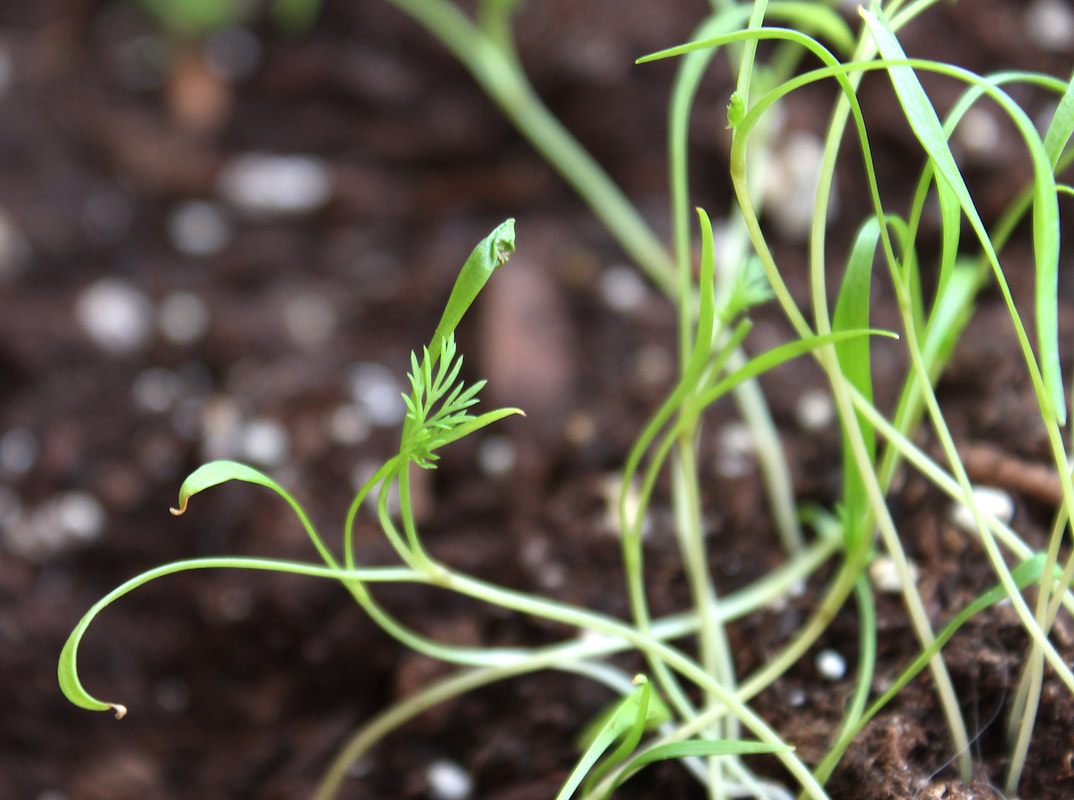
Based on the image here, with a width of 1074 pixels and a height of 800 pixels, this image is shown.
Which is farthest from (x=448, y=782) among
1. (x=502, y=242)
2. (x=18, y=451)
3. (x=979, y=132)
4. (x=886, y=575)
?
(x=979, y=132)

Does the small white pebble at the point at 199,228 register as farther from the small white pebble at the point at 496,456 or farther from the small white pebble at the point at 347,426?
the small white pebble at the point at 496,456

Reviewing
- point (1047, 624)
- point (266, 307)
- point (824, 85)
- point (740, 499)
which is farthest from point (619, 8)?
point (1047, 624)

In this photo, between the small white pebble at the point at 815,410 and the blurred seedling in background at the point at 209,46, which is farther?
the blurred seedling in background at the point at 209,46

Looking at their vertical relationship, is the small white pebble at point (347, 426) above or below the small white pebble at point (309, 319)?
below

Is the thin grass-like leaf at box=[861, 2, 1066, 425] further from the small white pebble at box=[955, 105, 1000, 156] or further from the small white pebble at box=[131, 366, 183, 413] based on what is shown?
the small white pebble at box=[131, 366, 183, 413]

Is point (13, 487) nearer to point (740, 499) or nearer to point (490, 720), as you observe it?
point (490, 720)

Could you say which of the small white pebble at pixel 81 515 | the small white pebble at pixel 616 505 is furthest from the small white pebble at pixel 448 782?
the small white pebble at pixel 81 515

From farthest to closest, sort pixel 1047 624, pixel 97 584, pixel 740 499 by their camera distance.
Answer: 1. pixel 97 584
2. pixel 740 499
3. pixel 1047 624
